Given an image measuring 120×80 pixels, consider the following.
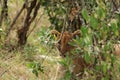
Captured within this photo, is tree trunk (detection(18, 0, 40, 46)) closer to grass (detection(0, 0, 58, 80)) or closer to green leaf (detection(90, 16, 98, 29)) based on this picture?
grass (detection(0, 0, 58, 80))

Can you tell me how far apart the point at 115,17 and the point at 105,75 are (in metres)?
0.29

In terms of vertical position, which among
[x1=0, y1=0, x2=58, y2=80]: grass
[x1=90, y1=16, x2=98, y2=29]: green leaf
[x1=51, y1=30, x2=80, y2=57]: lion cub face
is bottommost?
[x1=0, y1=0, x2=58, y2=80]: grass

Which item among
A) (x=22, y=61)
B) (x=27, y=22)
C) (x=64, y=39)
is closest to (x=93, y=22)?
(x=64, y=39)

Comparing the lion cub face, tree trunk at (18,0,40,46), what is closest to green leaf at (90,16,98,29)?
the lion cub face

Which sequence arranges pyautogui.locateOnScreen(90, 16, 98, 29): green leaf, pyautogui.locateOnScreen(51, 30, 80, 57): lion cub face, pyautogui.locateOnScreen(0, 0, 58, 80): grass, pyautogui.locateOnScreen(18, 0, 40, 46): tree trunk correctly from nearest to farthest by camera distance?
1. pyautogui.locateOnScreen(90, 16, 98, 29): green leaf
2. pyautogui.locateOnScreen(51, 30, 80, 57): lion cub face
3. pyautogui.locateOnScreen(0, 0, 58, 80): grass
4. pyautogui.locateOnScreen(18, 0, 40, 46): tree trunk

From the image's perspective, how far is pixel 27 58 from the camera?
543cm

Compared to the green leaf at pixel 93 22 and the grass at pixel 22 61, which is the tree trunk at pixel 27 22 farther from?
the green leaf at pixel 93 22

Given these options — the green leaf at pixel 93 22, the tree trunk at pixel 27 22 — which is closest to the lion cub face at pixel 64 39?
the green leaf at pixel 93 22

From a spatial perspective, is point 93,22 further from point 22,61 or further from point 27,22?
point 27,22

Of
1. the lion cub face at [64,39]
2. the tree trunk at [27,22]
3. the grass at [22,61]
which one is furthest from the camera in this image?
the tree trunk at [27,22]

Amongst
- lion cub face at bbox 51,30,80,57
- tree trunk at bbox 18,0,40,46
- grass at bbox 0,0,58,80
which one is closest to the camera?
lion cub face at bbox 51,30,80,57

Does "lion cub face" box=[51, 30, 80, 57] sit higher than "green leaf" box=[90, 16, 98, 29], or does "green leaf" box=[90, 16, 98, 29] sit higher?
"green leaf" box=[90, 16, 98, 29]

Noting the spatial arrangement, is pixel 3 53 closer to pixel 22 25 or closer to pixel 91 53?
pixel 22 25

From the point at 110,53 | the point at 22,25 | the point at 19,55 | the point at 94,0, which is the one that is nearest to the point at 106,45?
the point at 110,53
